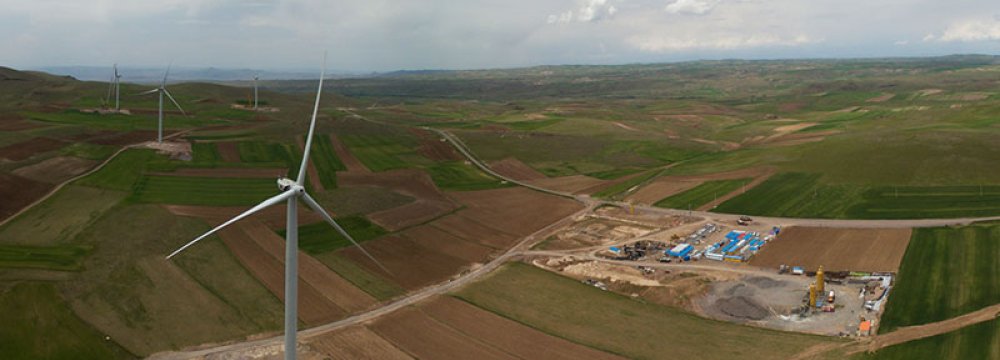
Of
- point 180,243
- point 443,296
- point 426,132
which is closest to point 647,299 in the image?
point 443,296

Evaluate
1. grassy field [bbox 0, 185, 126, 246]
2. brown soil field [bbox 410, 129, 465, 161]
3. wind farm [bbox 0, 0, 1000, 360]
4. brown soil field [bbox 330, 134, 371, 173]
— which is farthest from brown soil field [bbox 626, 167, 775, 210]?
grassy field [bbox 0, 185, 126, 246]

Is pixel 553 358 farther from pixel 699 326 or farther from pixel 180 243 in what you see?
pixel 180 243

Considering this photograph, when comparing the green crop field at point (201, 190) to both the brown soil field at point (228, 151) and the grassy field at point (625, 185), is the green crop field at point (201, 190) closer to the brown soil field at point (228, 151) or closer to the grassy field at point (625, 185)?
the brown soil field at point (228, 151)

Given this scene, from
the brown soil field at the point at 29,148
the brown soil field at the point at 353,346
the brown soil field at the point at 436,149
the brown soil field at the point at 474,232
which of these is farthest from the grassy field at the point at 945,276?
the brown soil field at the point at 29,148

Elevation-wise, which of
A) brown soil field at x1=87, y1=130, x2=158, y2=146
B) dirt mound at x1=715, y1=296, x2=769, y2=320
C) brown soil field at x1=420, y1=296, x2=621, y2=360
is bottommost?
brown soil field at x1=420, y1=296, x2=621, y2=360

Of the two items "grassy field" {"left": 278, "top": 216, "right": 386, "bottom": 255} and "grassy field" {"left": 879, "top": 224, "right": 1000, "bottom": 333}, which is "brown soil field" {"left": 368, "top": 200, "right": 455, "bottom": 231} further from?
"grassy field" {"left": 879, "top": 224, "right": 1000, "bottom": 333}
